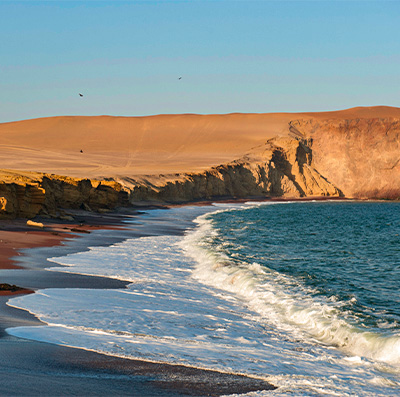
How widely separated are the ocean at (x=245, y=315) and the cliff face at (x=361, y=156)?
100301 millimetres

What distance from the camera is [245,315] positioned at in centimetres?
1308

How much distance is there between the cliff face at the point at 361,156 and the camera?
122m

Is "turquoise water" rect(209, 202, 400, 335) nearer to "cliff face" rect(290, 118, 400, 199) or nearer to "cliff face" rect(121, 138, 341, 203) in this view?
"cliff face" rect(121, 138, 341, 203)

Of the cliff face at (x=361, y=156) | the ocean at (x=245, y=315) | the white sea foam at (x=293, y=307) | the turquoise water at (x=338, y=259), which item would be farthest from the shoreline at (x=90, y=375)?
the cliff face at (x=361, y=156)

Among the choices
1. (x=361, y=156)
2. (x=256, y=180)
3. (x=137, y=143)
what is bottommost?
(x=256, y=180)

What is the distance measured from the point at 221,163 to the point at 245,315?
324ft

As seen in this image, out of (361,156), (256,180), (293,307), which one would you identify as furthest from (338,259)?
(361,156)

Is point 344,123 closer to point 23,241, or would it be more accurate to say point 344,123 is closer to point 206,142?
point 206,142

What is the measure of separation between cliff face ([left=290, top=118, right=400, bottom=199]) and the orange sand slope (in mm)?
13824

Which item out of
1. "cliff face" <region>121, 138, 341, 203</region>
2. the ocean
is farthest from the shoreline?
"cliff face" <region>121, 138, 341, 203</region>

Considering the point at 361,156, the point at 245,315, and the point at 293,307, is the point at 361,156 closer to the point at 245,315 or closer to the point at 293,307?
the point at 293,307

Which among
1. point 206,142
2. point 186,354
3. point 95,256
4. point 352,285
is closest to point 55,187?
point 95,256

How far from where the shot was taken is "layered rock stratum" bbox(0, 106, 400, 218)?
78.5 meters

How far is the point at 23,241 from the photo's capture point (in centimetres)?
2478
